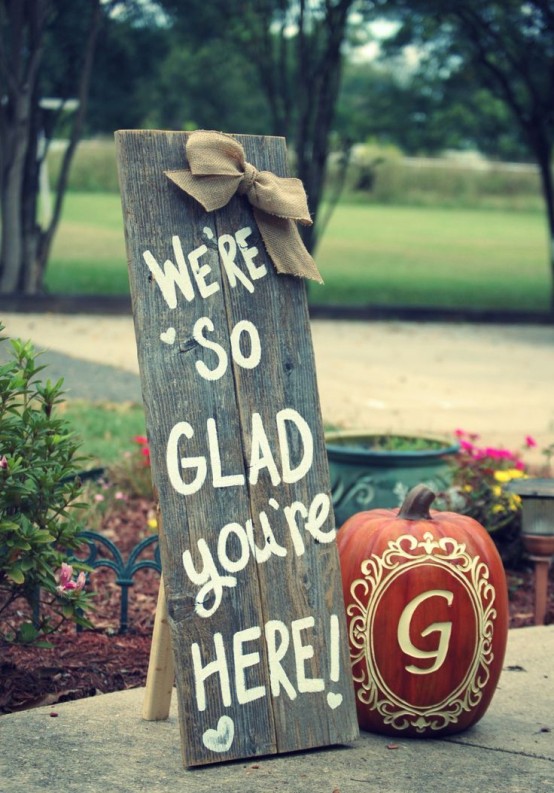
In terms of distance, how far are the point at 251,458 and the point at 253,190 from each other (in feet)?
2.31

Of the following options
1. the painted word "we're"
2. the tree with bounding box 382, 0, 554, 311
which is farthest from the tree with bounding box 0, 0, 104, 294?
the painted word "we're"

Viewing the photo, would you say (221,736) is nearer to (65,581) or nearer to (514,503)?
(65,581)

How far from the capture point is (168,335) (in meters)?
3.13

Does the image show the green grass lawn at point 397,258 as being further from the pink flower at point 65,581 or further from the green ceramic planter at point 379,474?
the pink flower at point 65,581

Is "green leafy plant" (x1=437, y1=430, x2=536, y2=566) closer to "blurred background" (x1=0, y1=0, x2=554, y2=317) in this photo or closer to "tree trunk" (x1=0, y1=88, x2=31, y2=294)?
"blurred background" (x1=0, y1=0, x2=554, y2=317)

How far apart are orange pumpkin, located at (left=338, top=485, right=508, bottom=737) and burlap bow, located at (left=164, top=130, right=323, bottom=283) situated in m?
0.79

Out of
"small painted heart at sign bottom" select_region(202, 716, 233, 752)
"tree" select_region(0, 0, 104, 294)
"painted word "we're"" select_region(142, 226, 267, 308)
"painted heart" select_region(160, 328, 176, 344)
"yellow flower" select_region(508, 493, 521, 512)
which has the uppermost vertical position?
"tree" select_region(0, 0, 104, 294)

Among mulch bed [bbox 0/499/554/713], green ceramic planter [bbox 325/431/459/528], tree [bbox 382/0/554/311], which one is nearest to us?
mulch bed [bbox 0/499/554/713]

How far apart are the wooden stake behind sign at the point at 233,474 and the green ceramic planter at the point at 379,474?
204 cm

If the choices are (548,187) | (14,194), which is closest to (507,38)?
(548,187)

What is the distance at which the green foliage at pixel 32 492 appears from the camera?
3.30 meters

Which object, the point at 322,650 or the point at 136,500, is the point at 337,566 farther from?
the point at 136,500

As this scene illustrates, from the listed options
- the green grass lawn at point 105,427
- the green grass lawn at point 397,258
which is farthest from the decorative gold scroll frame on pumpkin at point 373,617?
the green grass lawn at point 397,258

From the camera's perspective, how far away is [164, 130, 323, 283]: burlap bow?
10.3ft
